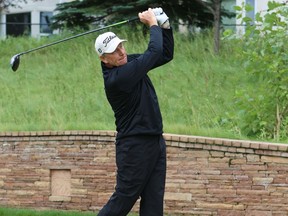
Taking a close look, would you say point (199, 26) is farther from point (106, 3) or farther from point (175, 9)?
point (106, 3)

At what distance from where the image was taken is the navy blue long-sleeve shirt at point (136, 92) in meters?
6.53

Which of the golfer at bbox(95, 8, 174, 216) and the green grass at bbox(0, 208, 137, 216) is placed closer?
the golfer at bbox(95, 8, 174, 216)

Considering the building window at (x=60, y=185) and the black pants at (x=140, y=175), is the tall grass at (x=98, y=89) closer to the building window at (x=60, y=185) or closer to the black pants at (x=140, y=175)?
the building window at (x=60, y=185)

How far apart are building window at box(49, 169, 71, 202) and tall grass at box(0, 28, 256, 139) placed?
73cm

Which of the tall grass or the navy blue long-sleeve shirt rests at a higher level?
the navy blue long-sleeve shirt

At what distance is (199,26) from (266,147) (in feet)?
36.0

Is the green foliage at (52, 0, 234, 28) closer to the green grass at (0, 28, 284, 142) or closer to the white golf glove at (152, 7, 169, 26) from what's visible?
the green grass at (0, 28, 284, 142)

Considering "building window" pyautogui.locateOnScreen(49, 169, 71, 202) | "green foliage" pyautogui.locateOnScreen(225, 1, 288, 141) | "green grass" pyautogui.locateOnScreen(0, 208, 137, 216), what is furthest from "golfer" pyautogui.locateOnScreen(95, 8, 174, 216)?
"green foliage" pyautogui.locateOnScreen(225, 1, 288, 141)

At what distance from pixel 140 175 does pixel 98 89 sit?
7.60 meters

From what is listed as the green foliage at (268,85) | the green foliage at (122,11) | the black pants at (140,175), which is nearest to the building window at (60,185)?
the green foliage at (268,85)

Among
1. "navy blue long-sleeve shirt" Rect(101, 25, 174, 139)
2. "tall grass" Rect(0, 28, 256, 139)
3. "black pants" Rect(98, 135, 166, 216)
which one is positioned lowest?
"tall grass" Rect(0, 28, 256, 139)

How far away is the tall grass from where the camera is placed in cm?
1150

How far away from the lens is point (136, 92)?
21.8 ft

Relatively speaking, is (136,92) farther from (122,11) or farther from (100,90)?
(122,11)
